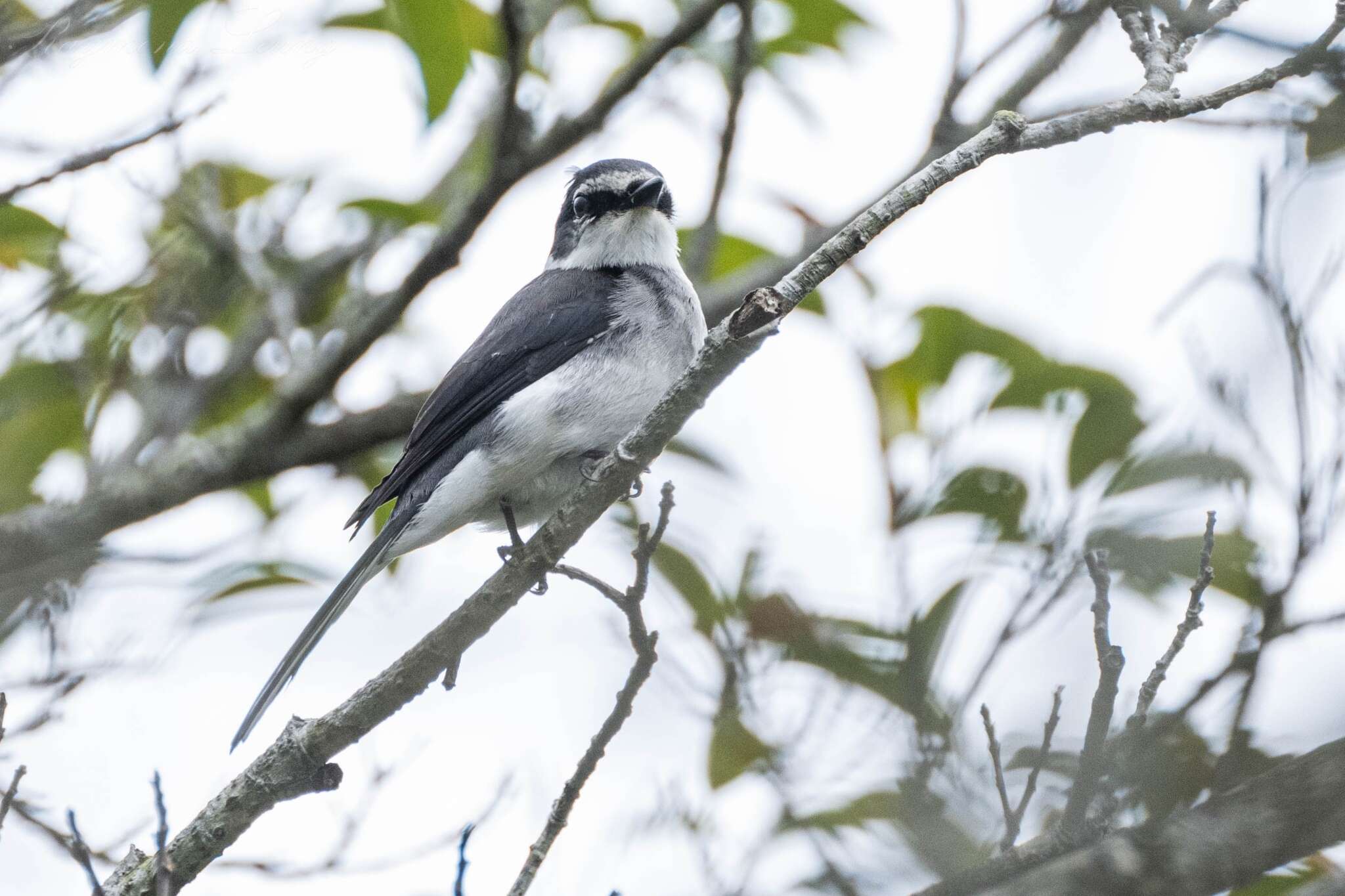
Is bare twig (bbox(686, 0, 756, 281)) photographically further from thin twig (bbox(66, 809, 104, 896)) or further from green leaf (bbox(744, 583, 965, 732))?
thin twig (bbox(66, 809, 104, 896))

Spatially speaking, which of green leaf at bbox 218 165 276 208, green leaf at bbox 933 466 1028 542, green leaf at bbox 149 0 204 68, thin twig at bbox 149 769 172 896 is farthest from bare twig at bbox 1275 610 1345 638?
green leaf at bbox 218 165 276 208

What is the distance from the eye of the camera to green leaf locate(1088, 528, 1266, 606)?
3.17 meters

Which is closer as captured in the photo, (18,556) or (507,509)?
(18,556)

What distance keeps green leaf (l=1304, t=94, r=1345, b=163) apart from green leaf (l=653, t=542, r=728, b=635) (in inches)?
69.6

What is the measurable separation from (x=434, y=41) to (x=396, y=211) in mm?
1313

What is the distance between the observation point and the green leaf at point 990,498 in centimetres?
361

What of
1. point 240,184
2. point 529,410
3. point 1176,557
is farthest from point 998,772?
point 240,184

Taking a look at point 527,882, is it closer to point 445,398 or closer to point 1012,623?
point 1012,623

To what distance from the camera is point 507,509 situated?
15.0ft

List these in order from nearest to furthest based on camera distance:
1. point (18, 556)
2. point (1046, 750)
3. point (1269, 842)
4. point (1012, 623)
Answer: point (1269, 842) → point (1046, 750) → point (1012, 623) → point (18, 556)

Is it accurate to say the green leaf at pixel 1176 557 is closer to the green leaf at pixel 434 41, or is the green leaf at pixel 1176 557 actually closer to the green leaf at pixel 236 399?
the green leaf at pixel 434 41

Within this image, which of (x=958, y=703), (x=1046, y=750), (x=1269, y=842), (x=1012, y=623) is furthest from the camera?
(x=1012, y=623)

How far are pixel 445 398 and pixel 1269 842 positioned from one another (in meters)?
3.36

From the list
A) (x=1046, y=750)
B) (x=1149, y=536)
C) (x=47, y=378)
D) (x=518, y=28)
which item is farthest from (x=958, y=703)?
(x=47, y=378)
